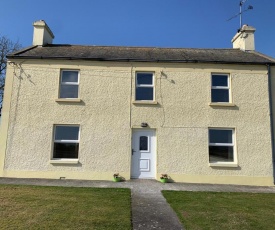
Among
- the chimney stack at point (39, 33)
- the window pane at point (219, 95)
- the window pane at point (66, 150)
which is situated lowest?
the window pane at point (66, 150)

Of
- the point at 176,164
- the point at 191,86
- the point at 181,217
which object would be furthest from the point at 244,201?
the point at 191,86

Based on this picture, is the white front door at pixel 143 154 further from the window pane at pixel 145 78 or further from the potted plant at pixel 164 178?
the window pane at pixel 145 78

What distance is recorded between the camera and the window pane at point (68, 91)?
39.5 feet

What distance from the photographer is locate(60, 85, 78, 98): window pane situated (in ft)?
39.5

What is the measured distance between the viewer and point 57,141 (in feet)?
37.8

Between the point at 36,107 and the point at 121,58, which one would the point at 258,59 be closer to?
the point at 121,58

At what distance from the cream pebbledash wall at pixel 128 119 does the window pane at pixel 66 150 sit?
0.35 meters

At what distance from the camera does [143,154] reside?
453 inches

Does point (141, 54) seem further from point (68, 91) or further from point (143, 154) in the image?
point (143, 154)

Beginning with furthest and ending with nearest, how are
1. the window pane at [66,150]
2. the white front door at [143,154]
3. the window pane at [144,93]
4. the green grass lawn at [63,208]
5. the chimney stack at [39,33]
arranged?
1. the chimney stack at [39,33]
2. the window pane at [144,93]
3. the window pane at [66,150]
4. the white front door at [143,154]
5. the green grass lawn at [63,208]

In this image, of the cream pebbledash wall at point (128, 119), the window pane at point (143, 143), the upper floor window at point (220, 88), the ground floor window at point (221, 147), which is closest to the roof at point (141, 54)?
the cream pebbledash wall at point (128, 119)

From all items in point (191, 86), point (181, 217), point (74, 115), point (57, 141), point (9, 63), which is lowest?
point (181, 217)

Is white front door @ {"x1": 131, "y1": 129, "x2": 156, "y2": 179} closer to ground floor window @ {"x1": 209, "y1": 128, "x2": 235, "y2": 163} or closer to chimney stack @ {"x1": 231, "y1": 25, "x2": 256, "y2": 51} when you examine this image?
ground floor window @ {"x1": 209, "y1": 128, "x2": 235, "y2": 163}

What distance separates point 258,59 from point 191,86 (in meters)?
3.79
